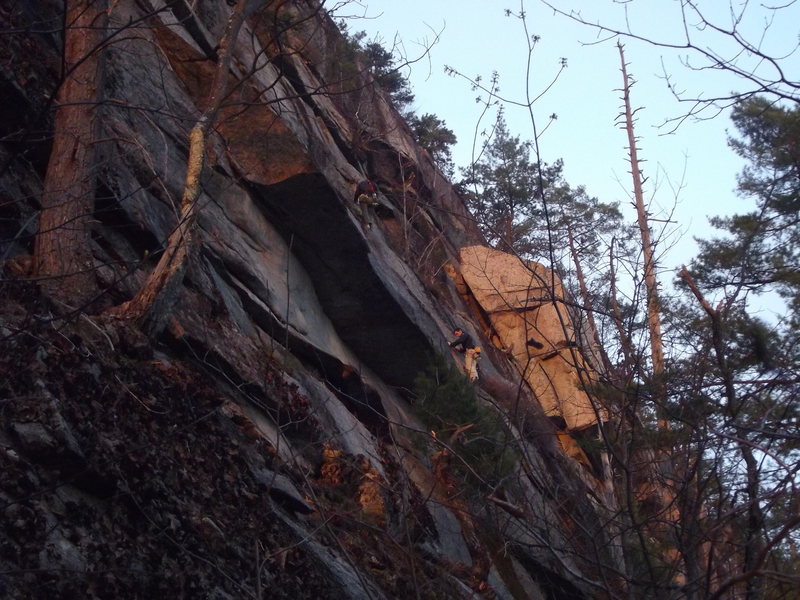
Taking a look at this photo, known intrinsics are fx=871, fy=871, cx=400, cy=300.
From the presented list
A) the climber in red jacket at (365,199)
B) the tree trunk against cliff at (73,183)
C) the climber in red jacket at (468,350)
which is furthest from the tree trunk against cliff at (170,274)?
the climber in red jacket at (468,350)

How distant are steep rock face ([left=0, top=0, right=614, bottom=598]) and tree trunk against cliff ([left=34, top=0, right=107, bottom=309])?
0.76 ft

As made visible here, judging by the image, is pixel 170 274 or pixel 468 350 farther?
pixel 468 350

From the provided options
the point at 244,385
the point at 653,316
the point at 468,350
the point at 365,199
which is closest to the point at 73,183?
the point at 244,385

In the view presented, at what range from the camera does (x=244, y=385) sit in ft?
27.8

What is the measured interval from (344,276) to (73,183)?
5.52 metres

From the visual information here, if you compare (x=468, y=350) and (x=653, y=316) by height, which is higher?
(x=653, y=316)

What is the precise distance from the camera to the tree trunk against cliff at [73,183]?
7246 mm

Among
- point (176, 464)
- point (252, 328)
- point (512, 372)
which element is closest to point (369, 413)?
point (252, 328)

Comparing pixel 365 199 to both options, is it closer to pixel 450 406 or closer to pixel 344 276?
pixel 344 276

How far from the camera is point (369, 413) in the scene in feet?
39.1

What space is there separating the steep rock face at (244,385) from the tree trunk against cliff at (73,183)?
231 mm

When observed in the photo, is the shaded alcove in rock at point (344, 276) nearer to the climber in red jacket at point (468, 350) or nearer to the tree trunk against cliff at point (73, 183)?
the climber in red jacket at point (468, 350)

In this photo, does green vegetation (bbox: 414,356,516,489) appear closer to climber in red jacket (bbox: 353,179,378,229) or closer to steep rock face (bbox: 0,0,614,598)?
steep rock face (bbox: 0,0,614,598)

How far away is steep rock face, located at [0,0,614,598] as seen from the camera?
17.0 feet
